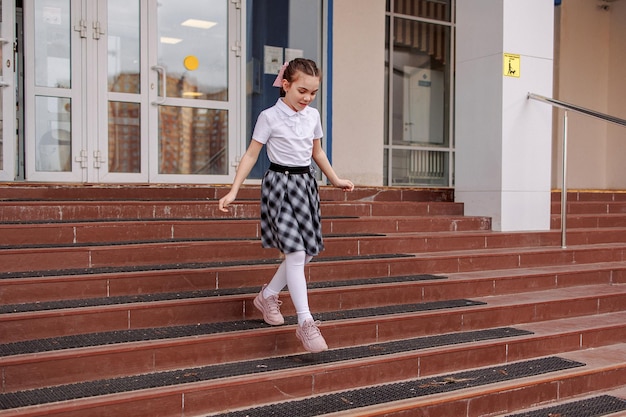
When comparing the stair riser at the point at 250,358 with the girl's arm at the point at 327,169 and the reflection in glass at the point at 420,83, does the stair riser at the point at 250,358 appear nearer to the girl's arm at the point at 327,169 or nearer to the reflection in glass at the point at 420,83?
the girl's arm at the point at 327,169

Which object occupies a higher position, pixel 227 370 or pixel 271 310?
pixel 271 310

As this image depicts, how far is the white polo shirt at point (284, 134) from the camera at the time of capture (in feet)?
12.0

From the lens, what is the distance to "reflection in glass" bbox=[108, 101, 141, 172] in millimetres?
7195

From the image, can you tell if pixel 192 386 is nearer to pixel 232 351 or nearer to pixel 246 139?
pixel 232 351

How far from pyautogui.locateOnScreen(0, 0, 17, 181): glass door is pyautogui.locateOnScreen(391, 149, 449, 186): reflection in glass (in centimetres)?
538

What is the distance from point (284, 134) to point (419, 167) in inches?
280

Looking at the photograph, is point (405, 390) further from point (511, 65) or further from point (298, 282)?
point (511, 65)

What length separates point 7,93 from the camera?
6.63 meters

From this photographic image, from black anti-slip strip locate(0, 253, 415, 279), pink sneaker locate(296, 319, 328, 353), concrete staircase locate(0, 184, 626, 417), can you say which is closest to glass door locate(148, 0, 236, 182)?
concrete staircase locate(0, 184, 626, 417)

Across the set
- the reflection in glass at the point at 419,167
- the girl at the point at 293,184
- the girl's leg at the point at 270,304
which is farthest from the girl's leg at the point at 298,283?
the reflection in glass at the point at 419,167

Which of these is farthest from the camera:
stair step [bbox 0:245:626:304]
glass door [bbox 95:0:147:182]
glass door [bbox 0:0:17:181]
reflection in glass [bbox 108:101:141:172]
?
reflection in glass [bbox 108:101:141:172]

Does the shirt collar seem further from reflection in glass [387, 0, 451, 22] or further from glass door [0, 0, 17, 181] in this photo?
reflection in glass [387, 0, 451, 22]

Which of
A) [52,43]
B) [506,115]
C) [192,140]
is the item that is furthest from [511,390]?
[52,43]

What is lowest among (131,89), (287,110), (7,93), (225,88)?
(287,110)
